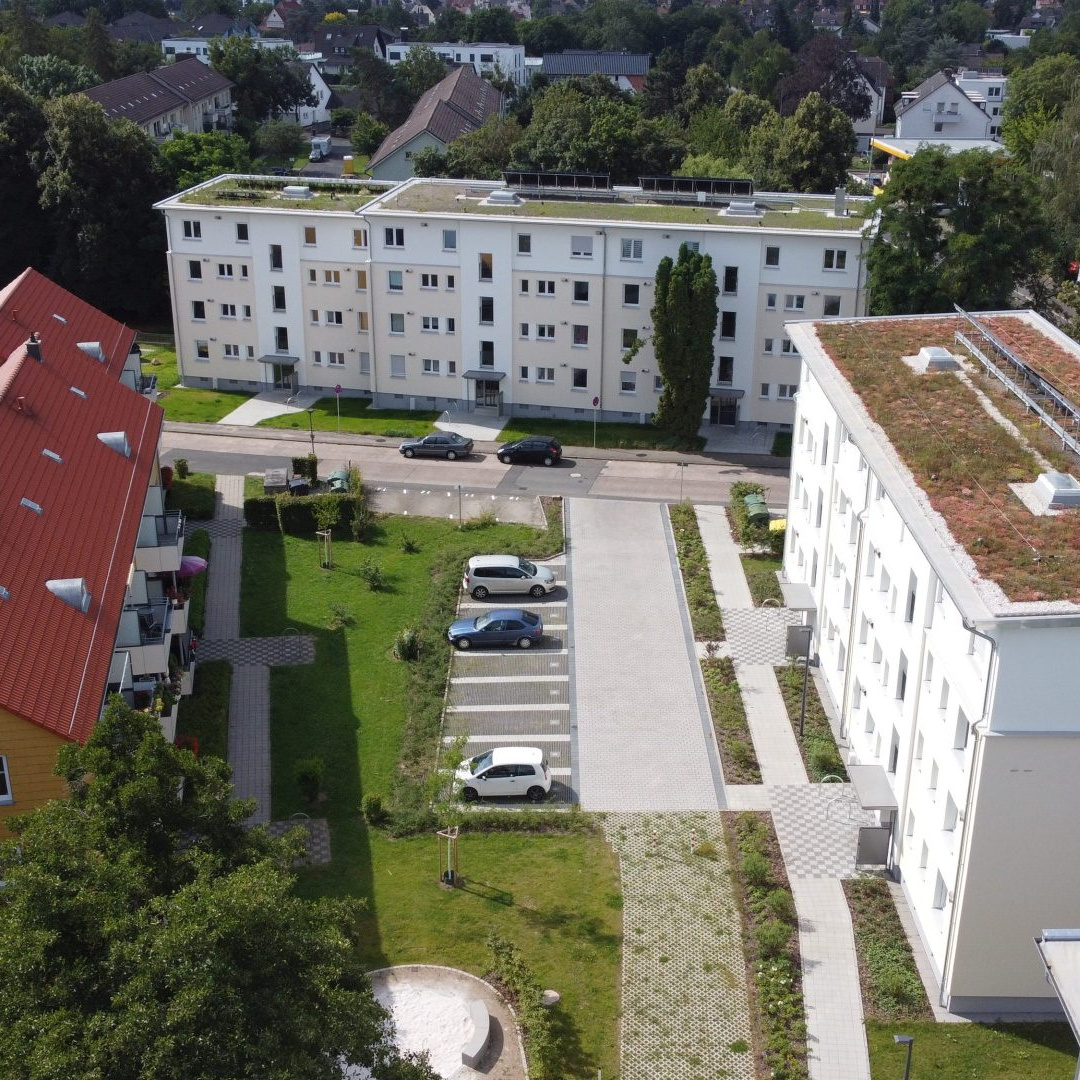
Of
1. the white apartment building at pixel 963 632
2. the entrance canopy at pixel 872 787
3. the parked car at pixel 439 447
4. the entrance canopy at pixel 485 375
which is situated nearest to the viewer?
the white apartment building at pixel 963 632

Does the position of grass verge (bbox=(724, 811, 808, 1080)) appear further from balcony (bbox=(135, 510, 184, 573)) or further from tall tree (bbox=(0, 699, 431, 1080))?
balcony (bbox=(135, 510, 184, 573))

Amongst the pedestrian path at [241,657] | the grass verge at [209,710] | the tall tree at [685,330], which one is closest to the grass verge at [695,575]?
the tall tree at [685,330]

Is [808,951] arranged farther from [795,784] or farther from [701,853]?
[795,784]

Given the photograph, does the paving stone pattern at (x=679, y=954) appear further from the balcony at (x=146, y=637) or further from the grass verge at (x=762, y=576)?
the grass verge at (x=762, y=576)

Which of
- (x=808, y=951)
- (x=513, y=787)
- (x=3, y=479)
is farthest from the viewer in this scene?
(x=513, y=787)

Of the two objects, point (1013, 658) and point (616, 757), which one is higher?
point (1013, 658)

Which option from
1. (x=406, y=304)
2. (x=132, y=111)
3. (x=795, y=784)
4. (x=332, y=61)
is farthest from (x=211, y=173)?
(x=332, y=61)
